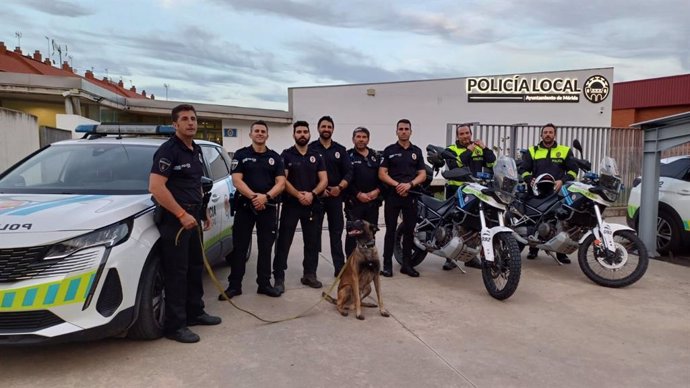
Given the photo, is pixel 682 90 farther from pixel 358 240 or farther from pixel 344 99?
pixel 358 240

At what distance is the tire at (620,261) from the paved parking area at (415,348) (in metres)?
0.18

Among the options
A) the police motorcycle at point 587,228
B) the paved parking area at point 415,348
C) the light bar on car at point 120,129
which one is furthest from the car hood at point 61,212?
the police motorcycle at point 587,228

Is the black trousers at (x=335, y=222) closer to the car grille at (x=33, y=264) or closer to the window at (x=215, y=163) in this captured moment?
the window at (x=215, y=163)

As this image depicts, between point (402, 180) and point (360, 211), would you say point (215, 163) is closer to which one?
point (360, 211)

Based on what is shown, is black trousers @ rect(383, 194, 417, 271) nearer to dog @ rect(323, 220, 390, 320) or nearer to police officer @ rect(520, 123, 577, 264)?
dog @ rect(323, 220, 390, 320)

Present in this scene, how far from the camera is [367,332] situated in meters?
4.20

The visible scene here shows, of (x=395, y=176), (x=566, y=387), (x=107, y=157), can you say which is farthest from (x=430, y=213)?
(x=107, y=157)

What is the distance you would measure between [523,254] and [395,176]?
282 centimetres

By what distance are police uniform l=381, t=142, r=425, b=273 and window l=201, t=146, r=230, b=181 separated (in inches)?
76.0

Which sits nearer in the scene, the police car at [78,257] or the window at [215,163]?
the police car at [78,257]

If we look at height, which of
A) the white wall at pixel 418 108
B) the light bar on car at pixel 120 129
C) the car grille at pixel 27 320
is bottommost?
the car grille at pixel 27 320

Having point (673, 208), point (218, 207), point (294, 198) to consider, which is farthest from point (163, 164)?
point (673, 208)

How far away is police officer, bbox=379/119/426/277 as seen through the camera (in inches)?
232

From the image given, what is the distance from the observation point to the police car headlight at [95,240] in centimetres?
313
